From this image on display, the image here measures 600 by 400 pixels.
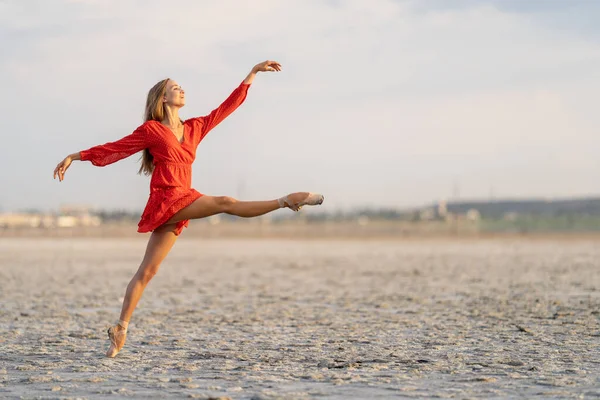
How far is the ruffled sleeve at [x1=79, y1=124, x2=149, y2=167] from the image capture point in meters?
6.59

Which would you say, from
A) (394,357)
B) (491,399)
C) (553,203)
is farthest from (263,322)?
(553,203)

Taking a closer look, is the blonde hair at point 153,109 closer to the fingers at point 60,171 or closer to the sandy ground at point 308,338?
the fingers at point 60,171

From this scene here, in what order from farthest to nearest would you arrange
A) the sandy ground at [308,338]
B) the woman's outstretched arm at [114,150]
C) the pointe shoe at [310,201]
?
the woman's outstretched arm at [114,150]
the pointe shoe at [310,201]
the sandy ground at [308,338]

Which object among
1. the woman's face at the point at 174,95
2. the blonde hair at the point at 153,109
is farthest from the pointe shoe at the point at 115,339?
the woman's face at the point at 174,95

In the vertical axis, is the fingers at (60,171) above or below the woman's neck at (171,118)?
below

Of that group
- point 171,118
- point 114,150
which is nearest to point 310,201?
point 171,118

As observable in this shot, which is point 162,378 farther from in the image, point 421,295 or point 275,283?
point 275,283

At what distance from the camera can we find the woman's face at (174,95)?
666 centimetres

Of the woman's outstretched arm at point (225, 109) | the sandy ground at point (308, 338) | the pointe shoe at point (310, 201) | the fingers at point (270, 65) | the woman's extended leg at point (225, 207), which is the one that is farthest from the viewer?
the fingers at point (270, 65)

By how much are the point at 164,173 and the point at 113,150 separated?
43cm

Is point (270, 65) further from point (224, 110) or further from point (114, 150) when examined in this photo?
point (114, 150)

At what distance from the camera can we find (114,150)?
661cm

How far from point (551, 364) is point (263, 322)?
3720 mm

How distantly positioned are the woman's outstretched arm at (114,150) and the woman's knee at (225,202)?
2.32 feet
